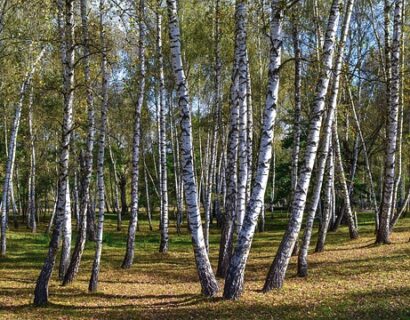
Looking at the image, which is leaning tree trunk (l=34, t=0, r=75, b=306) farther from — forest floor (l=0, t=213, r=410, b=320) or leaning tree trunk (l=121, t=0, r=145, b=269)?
leaning tree trunk (l=121, t=0, r=145, b=269)

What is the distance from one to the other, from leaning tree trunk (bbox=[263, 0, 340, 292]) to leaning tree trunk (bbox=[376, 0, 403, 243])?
217 inches

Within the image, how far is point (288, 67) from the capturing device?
888 inches

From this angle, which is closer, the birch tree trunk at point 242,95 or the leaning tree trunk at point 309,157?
the leaning tree trunk at point 309,157

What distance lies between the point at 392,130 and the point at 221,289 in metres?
8.00

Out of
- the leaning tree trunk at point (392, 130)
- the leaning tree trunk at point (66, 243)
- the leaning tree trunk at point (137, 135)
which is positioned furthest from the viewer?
the leaning tree trunk at point (392, 130)

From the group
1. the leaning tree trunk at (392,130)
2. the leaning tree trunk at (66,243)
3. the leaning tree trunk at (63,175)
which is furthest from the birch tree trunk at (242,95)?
the leaning tree trunk at (392,130)

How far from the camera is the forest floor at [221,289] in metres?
7.97

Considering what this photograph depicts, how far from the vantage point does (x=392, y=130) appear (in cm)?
1466

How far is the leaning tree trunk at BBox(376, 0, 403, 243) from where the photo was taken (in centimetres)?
1425

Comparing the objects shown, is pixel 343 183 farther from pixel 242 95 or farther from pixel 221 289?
pixel 221 289

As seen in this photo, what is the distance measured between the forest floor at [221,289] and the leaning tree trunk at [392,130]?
2.75 feet

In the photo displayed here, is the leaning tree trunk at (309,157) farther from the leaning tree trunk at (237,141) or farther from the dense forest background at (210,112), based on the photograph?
the leaning tree trunk at (237,141)

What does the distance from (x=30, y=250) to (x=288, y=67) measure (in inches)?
571

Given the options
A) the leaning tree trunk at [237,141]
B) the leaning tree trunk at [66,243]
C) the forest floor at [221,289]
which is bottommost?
the forest floor at [221,289]
